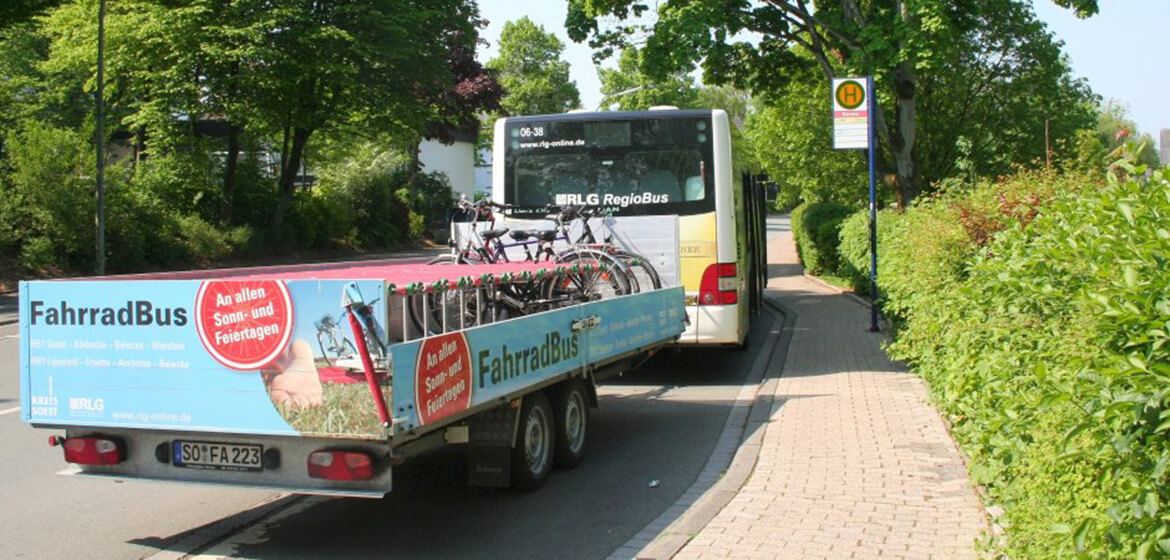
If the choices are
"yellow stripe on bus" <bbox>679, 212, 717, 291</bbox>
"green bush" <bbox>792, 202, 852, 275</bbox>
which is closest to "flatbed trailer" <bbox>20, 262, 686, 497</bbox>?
"yellow stripe on bus" <bbox>679, 212, 717, 291</bbox>

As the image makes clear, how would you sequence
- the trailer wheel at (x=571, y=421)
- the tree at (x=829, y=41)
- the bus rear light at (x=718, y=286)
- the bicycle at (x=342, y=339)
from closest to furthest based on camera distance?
1. the bicycle at (x=342, y=339)
2. the trailer wheel at (x=571, y=421)
3. the bus rear light at (x=718, y=286)
4. the tree at (x=829, y=41)

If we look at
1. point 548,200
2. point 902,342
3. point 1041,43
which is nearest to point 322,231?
point 1041,43

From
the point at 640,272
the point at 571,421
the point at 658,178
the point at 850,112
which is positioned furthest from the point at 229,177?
the point at 571,421

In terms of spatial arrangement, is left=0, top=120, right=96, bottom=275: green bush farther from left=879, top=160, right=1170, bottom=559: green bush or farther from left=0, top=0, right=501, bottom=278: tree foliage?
left=879, top=160, right=1170, bottom=559: green bush

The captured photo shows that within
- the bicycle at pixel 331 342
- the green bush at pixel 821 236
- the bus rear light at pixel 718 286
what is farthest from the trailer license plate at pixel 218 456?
the green bush at pixel 821 236

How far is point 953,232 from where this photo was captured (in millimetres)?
8188

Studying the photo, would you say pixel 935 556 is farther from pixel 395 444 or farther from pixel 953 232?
pixel 953 232

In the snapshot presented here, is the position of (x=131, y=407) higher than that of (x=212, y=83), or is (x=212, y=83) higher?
(x=212, y=83)

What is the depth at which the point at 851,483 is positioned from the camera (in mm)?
6848

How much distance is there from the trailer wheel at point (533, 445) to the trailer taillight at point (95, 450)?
2.27 meters

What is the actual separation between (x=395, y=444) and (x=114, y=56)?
98.5 ft

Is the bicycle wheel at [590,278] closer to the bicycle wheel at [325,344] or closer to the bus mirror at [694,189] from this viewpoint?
the bus mirror at [694,189]

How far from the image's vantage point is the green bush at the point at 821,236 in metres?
26.4

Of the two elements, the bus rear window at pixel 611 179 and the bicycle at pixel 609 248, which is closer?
the bicycle at pixel 609 248
